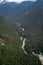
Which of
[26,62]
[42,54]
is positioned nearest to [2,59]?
[26,62]

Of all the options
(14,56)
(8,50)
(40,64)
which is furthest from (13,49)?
(40,64)

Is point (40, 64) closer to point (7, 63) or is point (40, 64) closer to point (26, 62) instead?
point (26, 62)

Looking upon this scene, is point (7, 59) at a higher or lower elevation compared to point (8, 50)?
lower

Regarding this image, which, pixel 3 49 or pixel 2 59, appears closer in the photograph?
pixel 2 59

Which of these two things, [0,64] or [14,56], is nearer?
[0,64]

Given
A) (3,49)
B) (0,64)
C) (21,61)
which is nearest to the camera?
(0,64)

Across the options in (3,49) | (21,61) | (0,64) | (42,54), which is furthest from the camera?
(42,54)

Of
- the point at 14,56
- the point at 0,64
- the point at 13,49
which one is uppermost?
the point at 13,49

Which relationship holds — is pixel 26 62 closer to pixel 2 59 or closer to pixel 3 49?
pixel 2 59

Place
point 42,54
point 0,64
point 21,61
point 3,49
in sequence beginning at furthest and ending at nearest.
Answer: point 42,54, point 3,49, point 21,61, point 0,64
